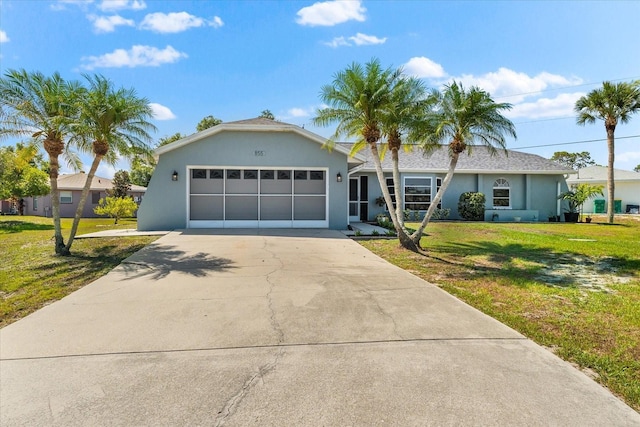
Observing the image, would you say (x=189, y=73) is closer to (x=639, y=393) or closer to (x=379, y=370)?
(x=379, y=370)

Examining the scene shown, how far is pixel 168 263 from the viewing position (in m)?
8.62

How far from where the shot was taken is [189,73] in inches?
624

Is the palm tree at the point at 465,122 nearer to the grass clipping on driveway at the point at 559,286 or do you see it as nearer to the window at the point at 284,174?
the grass clipping on driveway at the point at 559,286

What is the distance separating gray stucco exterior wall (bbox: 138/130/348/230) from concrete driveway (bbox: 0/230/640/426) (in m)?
8.50

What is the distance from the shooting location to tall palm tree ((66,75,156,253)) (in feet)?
33.6

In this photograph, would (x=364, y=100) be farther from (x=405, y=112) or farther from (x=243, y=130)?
(x=243, y=130)

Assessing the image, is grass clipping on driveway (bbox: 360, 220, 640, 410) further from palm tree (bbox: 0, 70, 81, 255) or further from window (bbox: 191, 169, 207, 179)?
palm tree (bbox: 0, 70, 81, 255)

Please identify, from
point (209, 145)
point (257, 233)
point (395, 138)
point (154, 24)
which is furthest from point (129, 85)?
point (395, 138)

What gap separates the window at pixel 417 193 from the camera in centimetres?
2062

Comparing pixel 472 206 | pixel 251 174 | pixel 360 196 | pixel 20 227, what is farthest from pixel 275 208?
pixel 20 227

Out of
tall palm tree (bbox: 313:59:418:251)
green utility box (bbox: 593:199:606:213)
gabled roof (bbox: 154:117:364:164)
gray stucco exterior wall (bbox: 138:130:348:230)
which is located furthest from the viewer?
green utility box (bbox: 593:199:606:213)

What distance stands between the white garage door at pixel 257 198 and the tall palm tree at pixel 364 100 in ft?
13.5

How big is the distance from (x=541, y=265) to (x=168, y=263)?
9067mm

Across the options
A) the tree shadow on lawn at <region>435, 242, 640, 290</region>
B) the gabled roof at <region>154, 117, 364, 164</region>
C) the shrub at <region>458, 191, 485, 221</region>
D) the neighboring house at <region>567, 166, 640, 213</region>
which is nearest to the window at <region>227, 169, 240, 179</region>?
the gabled roof at <region>154, 117, 364, 164</region>
